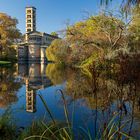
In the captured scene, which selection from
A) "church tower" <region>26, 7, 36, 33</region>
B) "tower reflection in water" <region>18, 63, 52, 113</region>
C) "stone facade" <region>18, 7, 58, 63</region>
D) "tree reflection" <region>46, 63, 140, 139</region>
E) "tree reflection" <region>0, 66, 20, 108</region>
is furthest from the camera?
"church tower" <region>26, 7, 36, 33</region>

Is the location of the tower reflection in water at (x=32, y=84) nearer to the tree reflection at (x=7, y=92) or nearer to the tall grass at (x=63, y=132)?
the tree reflection at (x=7, y=92)

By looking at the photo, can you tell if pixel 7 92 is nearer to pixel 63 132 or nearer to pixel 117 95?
pixel 63 132

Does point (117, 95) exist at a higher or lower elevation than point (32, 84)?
higher

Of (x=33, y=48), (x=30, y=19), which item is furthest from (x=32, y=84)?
(x=30, y=19)

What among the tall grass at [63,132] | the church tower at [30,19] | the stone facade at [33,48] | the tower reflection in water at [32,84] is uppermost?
the church tower at [30,19]

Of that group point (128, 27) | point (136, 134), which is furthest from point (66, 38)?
point (136, 134)

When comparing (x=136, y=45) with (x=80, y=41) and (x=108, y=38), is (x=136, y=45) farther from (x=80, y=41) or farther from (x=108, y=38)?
(x=80, y=41)

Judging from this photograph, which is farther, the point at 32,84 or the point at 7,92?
the point at 32,84

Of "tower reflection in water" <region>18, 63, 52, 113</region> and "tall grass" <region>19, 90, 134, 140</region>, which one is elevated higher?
"tall grass" <region>19, 90, 134, 140</region>

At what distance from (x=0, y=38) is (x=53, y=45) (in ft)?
31.9

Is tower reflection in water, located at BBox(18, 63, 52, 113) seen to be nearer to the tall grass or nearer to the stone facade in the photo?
the tall grass

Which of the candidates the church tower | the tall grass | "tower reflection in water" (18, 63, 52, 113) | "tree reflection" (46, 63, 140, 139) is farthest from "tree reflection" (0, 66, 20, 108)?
the church tower

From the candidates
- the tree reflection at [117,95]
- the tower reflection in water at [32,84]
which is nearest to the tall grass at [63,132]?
the tree reflection at [117,95]

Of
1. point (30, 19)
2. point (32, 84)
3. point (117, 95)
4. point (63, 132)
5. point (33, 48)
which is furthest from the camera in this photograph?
point (30, 19)
